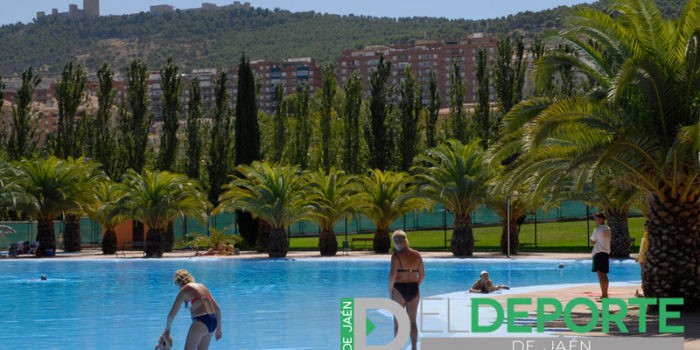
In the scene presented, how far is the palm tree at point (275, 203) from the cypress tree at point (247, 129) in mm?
6232

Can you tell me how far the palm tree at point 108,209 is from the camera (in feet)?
140

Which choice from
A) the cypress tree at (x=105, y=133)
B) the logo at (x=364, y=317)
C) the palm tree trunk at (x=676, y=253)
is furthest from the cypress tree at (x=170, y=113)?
the logo at (x=364, y=317)

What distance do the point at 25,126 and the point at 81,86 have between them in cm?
440

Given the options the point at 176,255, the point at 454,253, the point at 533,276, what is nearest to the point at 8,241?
the point at 176,255

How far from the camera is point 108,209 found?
140 ft

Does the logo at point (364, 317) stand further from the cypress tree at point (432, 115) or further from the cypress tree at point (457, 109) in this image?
the cypress tree at point (432, 115)

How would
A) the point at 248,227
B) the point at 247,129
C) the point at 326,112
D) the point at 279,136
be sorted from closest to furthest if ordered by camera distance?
the point at 248,227 < the point at 247,129 < the point at 326,112 < the point at 279,136

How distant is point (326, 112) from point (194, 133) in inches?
360

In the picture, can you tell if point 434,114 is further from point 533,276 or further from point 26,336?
point 26,336

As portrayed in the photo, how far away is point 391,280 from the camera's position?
41.8 feet

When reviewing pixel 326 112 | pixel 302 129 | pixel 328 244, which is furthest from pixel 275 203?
pixel 302 129

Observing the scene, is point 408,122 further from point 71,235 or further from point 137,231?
point 71,235

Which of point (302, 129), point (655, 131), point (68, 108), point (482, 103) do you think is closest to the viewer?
point (655, 131)

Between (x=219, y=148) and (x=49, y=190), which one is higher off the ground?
(x=219, y=148)
